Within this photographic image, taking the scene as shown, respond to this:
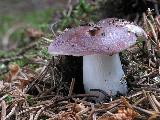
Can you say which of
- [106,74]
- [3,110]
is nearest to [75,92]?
[106,74]

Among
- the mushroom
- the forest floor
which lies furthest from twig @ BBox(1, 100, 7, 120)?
the mushroom

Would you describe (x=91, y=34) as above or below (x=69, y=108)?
above

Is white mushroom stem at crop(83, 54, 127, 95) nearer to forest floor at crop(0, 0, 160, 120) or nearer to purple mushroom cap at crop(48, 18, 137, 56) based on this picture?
forest floor at crop(0, 0, 160, 120)

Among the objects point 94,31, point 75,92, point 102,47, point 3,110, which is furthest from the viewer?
point 75,92

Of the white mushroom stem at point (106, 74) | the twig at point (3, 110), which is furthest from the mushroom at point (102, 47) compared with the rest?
the twig at point (3, 110)

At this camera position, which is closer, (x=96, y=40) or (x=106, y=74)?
(x=96, y=40)

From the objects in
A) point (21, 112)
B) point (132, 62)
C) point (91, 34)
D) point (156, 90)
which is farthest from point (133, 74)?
point (21, 112)

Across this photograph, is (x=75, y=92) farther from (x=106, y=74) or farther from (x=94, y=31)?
(x=94, y=31)

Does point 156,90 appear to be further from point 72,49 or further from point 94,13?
point 94,13
